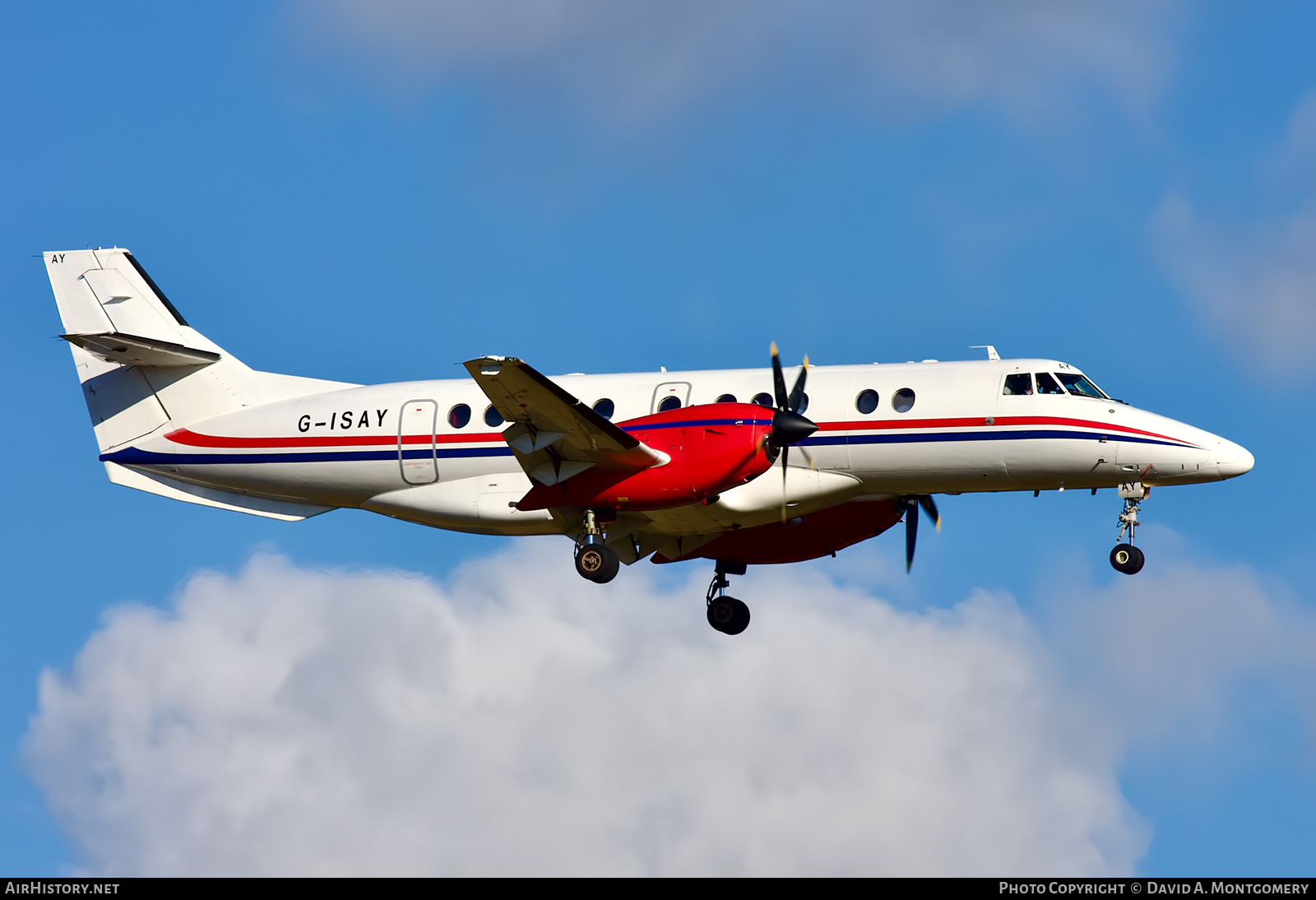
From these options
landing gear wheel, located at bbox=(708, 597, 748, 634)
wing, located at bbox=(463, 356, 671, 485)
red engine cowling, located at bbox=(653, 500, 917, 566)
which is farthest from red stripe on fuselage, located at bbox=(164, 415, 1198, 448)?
landing gear wheel, located at bbox=(708, 597, 748, 634)

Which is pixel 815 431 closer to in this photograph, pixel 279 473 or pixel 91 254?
pixel 279 473

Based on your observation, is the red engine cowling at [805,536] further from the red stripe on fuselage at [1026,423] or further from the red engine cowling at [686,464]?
the red engine cowling at [686,464]

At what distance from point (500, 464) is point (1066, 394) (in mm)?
9244

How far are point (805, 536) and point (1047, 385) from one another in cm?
546

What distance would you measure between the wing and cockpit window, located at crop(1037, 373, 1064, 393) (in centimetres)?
602

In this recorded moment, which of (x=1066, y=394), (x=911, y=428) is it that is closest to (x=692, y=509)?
(x=911, y=428)

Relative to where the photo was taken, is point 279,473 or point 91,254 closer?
point 279,473

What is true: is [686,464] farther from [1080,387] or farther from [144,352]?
[144,352]

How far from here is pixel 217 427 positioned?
30844mm

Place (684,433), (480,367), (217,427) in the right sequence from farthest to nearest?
1. (217,427)
2. (684,433)
3. (480,367)

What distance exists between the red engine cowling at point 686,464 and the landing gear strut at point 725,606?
489 centimetres

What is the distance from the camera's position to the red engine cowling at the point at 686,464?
26.4m
